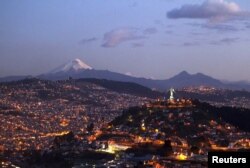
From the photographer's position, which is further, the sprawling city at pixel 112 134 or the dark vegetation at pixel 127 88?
the dark vegetation at pixel 127 88

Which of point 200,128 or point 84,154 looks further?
point 200,128

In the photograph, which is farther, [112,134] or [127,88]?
[127,88]

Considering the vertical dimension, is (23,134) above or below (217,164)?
below

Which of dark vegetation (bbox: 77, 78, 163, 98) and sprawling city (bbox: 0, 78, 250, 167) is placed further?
dark vegetation (bbox: 77, 78, 163, 98)

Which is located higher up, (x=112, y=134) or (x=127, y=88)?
(x=127, y=88)

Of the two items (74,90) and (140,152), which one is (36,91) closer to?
(74,90)

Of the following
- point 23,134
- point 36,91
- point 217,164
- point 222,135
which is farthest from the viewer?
point 36,91

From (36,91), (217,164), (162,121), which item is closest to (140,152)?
(162,121)

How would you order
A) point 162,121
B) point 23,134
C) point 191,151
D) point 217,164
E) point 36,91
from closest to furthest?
point 217,164
point 191,151
point 162,121
point 23,134
point 36,91

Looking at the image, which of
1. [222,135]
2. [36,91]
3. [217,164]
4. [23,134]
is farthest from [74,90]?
[217,164]

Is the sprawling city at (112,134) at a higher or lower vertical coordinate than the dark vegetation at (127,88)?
lower

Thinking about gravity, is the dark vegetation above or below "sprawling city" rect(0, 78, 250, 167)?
above
